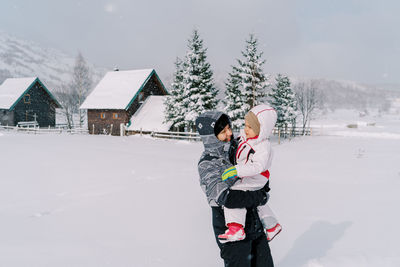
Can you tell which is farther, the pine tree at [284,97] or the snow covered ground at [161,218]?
the pine tree at [284,97]

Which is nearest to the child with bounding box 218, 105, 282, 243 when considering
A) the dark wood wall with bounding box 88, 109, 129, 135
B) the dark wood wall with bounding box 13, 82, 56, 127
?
the dark wood wall with bounding box 88, 109, 129, 135

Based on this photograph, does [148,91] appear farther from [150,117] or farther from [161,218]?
[161,218]

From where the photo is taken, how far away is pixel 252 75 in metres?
25.9

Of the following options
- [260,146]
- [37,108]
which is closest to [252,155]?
[260,146]

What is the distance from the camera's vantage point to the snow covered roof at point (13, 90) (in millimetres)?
35994

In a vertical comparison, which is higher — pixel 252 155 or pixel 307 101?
pixel 307 101

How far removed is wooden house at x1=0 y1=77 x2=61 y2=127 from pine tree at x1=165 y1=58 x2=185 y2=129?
67.9 feet

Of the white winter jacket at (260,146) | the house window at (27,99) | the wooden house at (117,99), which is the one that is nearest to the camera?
the white winter jacket at (260,146)

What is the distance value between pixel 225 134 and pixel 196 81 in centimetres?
2341

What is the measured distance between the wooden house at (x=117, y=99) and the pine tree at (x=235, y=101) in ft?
36.3

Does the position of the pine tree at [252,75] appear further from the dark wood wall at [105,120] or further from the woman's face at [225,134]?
the woman's face at [225,134]

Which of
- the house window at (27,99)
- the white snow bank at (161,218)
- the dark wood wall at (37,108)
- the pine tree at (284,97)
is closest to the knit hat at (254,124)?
the white snow bank at (161,218)

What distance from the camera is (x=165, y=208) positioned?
20.6 feet

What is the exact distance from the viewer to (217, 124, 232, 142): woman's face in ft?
7.57
